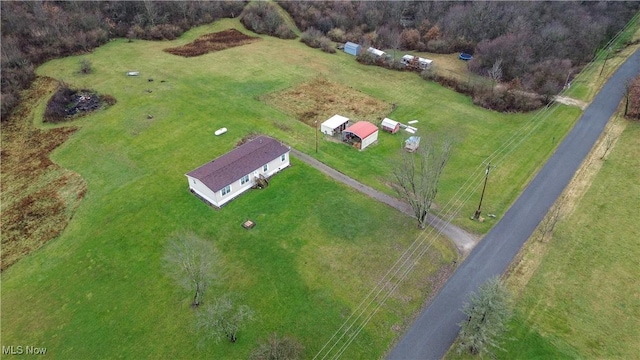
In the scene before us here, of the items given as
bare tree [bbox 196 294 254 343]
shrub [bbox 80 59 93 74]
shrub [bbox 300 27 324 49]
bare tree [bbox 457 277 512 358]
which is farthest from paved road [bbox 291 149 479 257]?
shrub [bbox 80 59 93 74]

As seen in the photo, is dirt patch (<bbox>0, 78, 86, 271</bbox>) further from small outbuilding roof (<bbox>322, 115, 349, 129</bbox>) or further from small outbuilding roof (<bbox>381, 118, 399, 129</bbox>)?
small outbuilding roof (<bbox>381, 118, 399, 129</bbox>)

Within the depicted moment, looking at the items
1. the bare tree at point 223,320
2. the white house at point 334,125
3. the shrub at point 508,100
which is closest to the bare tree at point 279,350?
the bare tree at point 223,320

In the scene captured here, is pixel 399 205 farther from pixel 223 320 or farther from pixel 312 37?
pixel 312 37

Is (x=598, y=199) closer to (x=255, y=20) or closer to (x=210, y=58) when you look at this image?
(x=210, y=58)

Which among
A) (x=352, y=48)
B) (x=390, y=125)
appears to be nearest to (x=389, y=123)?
(x=390, y=125)

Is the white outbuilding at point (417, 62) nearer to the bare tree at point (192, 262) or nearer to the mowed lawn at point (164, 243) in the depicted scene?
the mowed lawn at point (164, 243)

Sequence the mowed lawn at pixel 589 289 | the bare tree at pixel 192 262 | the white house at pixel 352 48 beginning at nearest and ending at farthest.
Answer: the mowed lawn at pixel 589 289
the bare tree at pixel 192 262
the white house at pixel 352 48

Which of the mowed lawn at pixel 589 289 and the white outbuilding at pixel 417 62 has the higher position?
the white outbuilding at pixel 417 62
